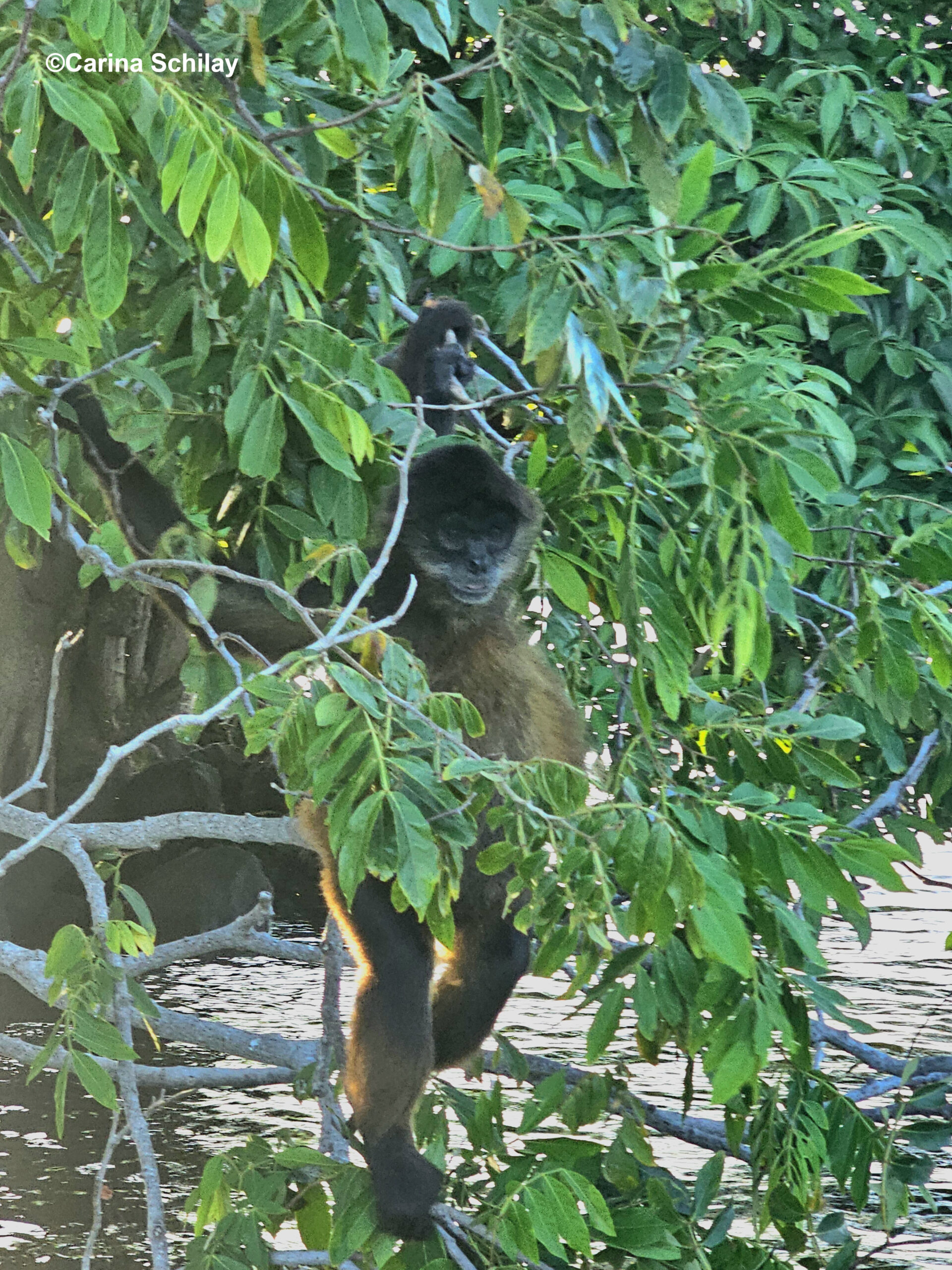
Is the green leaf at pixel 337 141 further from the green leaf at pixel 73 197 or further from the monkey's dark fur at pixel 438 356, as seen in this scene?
the monkey's dark fur at pixel 438 356

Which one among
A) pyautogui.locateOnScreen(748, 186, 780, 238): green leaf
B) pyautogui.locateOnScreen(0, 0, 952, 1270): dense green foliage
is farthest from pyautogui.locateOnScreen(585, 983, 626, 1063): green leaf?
pyautogui.locateOnScreen(748, 186, 780, 238): green leaf

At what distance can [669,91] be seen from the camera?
1648 millimetres

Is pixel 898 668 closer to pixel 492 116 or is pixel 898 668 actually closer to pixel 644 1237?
pixel 644 1237

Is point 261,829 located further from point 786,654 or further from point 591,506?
point 786,654

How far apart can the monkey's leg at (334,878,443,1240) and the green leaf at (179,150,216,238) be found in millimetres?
1550

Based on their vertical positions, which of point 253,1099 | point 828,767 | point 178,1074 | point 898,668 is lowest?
point 253,1099

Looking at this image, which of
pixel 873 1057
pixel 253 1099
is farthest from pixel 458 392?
pixel 253 1099

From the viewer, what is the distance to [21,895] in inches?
277

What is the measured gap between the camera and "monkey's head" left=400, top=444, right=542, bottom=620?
10.4 ft

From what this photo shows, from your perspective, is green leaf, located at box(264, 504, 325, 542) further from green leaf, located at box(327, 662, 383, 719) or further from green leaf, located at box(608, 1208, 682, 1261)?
green leaf, located at box(608, 1208, 682, 1261)

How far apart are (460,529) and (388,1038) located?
3.85 ft

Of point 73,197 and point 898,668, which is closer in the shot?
point 73,197

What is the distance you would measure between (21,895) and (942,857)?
488 cm

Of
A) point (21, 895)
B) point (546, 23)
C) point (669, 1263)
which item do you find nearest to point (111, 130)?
point (546, 23)
